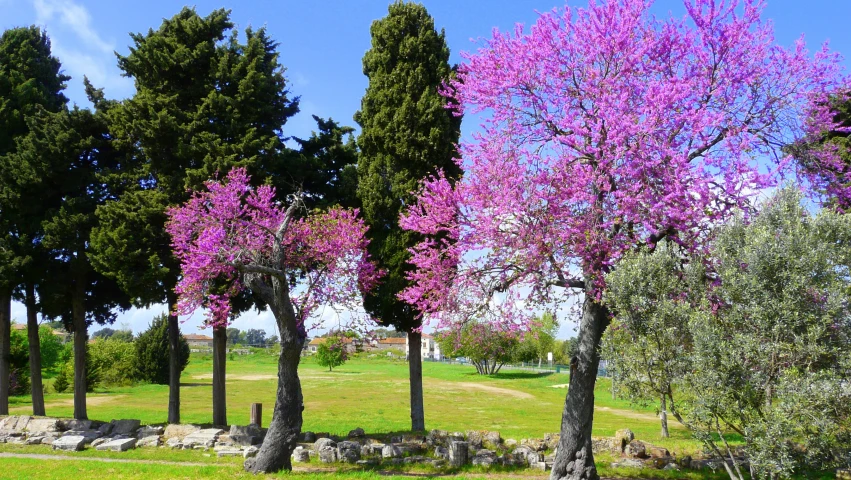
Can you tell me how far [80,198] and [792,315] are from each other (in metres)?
26.4

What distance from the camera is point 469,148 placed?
16438mm

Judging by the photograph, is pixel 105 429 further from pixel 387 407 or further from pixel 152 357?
pixel 152 357

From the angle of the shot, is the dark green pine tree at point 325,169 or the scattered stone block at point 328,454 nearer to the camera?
the scattered stone block at point 328,454

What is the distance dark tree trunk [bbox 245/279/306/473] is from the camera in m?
→ 16.6

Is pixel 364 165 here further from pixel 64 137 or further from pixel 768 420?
pixel 768 420

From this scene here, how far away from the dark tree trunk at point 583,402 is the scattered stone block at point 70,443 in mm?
16519

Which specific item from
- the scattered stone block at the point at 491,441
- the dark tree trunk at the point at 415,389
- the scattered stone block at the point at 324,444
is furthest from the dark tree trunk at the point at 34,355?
the scattered stone block at the point at 491,441

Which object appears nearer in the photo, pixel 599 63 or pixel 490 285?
pixel 599 63

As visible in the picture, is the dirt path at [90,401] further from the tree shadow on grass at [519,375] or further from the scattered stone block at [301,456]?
the tree shadow on grass at [519,375]

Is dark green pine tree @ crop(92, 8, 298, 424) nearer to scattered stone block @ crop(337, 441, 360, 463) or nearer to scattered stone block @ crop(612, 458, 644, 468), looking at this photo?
scattered stone block @ crop(337, 441, 360, 463)

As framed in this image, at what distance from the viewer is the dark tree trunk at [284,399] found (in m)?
16.6

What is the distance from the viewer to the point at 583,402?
15953 mm

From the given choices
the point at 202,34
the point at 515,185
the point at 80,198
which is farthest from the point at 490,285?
the point at 80,198


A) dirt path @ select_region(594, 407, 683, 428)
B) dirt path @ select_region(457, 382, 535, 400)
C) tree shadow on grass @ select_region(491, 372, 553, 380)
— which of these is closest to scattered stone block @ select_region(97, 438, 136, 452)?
dirt path @ select_region(594, 407, 683, 428)
